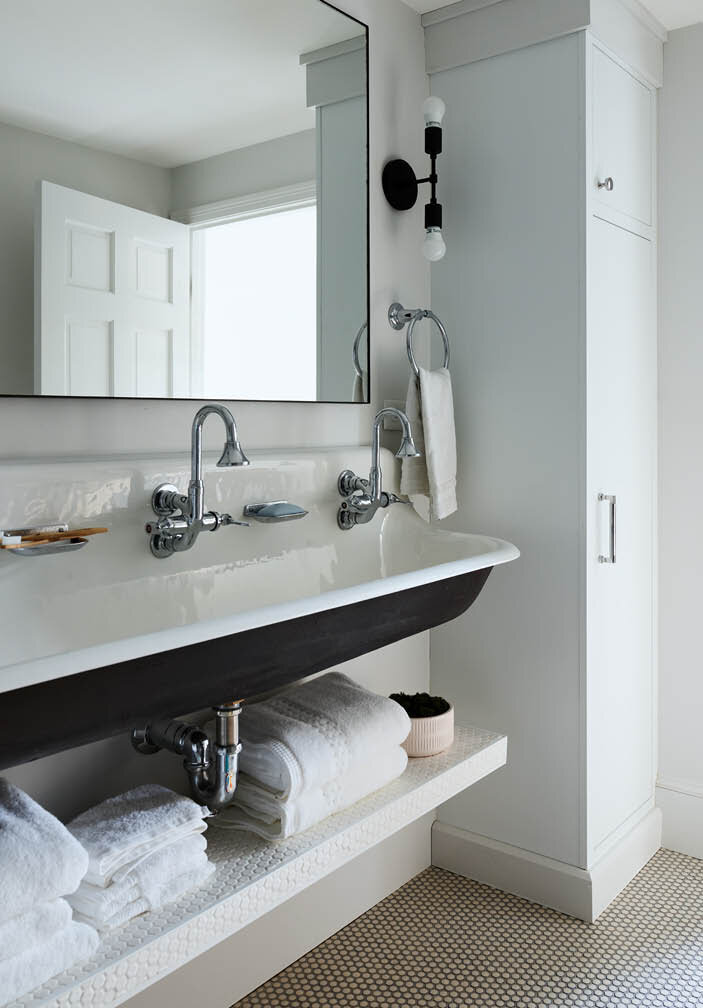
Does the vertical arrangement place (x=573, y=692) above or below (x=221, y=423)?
below

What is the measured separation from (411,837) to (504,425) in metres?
1.12

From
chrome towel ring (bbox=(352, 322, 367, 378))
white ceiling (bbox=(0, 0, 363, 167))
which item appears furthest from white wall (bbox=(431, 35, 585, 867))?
white ceiling (bbox=(0, 0, 363, 167))

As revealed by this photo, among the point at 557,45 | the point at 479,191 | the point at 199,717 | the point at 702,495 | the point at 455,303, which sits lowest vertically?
the point at 199,717

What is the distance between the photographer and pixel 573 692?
6.98 feet

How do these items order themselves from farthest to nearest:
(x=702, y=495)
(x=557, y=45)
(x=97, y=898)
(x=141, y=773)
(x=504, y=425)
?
1. (x=702, y=495)
2. (x=504, y=425)
3. (x=557, y=45)
4. (x=141, y=773)
5. (x=97, y=898)

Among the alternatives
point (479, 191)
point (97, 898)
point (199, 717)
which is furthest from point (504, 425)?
point (97, 898)

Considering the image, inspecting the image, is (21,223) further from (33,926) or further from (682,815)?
(682,815)

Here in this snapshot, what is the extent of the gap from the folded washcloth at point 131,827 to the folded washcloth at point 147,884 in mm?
10

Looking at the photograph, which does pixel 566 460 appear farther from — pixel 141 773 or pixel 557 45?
pixel 141 773

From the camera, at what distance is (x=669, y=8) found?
224 centimetres

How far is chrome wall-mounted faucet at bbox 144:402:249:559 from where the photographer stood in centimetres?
154

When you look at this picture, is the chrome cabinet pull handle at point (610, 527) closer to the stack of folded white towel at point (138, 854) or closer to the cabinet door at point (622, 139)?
the cabinet door at point (622, 139)

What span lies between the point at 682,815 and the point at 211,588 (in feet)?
5.35

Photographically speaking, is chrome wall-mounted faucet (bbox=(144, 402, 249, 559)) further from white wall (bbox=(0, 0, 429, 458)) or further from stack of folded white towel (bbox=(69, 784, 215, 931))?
stack of folded white towel (bbox=(69, 784, 215, 931))
